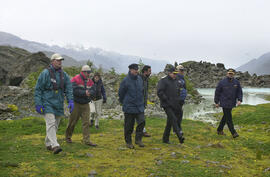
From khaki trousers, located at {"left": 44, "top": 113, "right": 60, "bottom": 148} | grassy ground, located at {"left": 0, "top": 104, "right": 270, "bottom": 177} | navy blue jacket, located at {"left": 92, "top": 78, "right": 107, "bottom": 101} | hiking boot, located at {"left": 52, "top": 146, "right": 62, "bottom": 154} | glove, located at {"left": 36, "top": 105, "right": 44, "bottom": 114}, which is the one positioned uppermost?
navy blue jacket, located at {"left": 92, "top": 78, "right": 107, "bottom": 101}

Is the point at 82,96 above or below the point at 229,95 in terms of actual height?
below

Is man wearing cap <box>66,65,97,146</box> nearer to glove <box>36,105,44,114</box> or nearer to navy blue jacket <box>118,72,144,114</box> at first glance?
navy blue jacket <box>118,72,144,114</box>

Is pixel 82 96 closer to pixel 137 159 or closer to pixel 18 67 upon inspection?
pixel 137 159

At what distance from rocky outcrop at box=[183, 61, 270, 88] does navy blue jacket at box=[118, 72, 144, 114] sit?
356 feet

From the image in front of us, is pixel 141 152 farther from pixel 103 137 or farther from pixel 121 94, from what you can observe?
pixel 103 137

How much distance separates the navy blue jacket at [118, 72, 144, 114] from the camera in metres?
8.23

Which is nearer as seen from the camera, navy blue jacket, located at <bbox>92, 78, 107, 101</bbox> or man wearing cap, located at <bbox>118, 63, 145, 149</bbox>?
man wearing cap, located at <bbox>118, 63, 145, 149</bbox>

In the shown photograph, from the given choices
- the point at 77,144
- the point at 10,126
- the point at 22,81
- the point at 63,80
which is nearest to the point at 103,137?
the point at 77,144

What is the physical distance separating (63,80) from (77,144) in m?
2.72

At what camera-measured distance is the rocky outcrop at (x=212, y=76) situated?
4466 inches

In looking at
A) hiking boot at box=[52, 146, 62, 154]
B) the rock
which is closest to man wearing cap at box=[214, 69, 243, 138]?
the rock

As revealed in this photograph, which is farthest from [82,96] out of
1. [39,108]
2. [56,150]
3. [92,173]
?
[92,173]

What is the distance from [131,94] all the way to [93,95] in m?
Result: 1.70

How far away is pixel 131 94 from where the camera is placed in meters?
8.26
